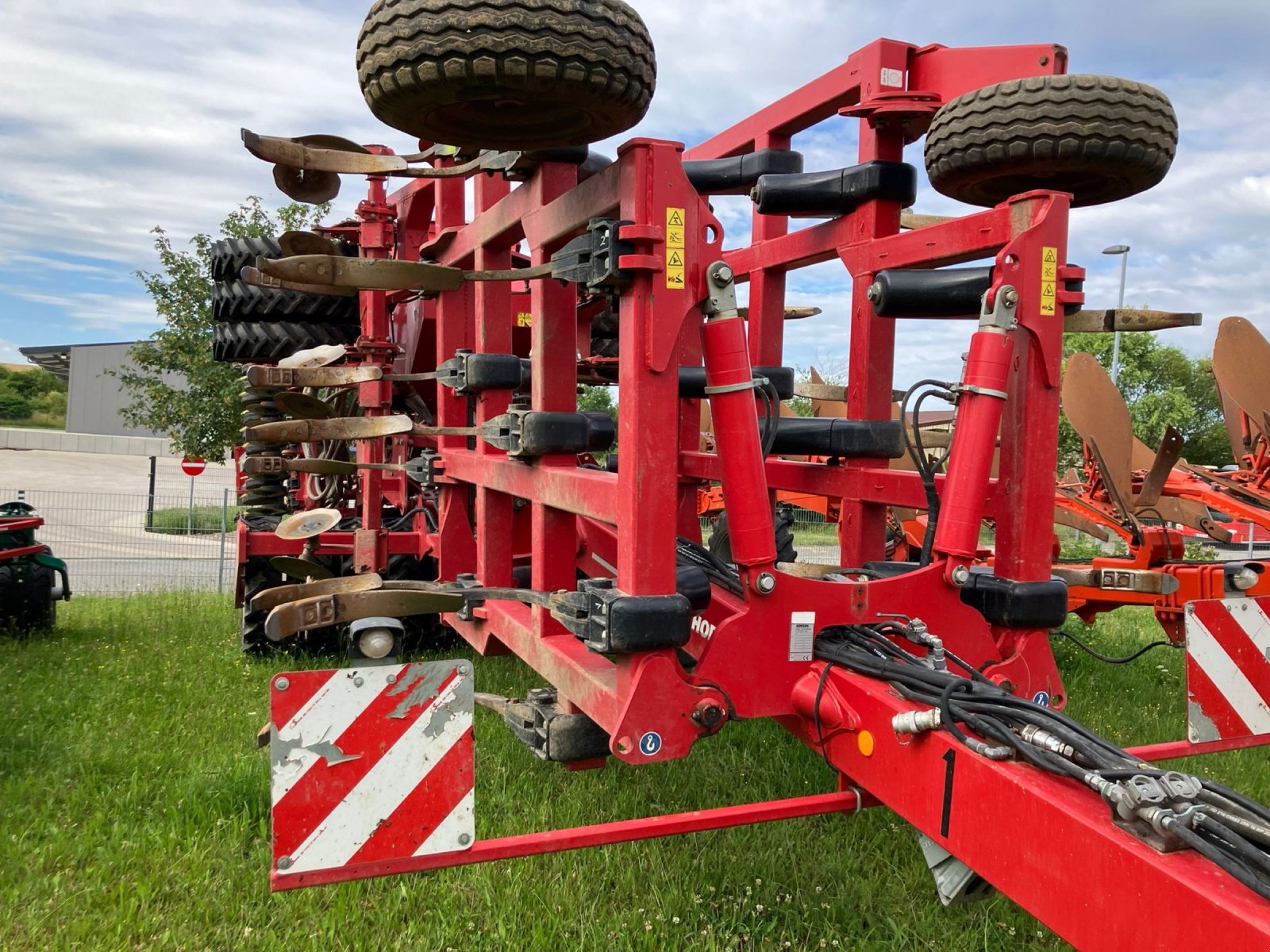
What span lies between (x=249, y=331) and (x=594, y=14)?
464cm

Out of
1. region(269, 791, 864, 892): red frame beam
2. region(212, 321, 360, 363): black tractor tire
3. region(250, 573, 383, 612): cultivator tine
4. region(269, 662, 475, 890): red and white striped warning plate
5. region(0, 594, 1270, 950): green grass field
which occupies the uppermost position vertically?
region(212, 321, 360, 363): black tractor tire

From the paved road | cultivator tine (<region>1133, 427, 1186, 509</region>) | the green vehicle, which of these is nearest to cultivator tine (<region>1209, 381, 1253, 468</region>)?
cultivator tine (<region>1133, 427, 1186, 509</region>)

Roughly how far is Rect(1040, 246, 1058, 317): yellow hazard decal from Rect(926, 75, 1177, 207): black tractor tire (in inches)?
20.5

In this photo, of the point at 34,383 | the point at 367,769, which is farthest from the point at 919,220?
the point at 34,383

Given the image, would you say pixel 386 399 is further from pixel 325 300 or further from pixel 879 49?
pixel 879 49

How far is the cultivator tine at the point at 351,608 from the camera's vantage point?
8.48 ft

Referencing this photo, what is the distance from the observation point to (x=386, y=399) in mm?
4902

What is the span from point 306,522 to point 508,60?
2.45 meters

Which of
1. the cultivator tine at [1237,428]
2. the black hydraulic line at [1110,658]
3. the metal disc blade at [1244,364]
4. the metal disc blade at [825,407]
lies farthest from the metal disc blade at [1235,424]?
the metal disc blade at [825,407]

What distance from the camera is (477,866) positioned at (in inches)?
128

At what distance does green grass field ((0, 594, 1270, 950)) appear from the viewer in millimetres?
2861

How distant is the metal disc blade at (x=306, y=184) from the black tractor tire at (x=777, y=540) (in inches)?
80.6

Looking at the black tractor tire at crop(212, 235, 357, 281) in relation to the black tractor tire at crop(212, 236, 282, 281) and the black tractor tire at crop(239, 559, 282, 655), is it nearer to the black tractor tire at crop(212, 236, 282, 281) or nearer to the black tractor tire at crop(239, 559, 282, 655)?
the black tractor tire at crop(212, 236, 282, 281)

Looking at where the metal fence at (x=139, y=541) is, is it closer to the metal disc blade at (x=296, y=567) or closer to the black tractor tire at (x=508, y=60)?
the metal disc blade at (x=296, y=567)
